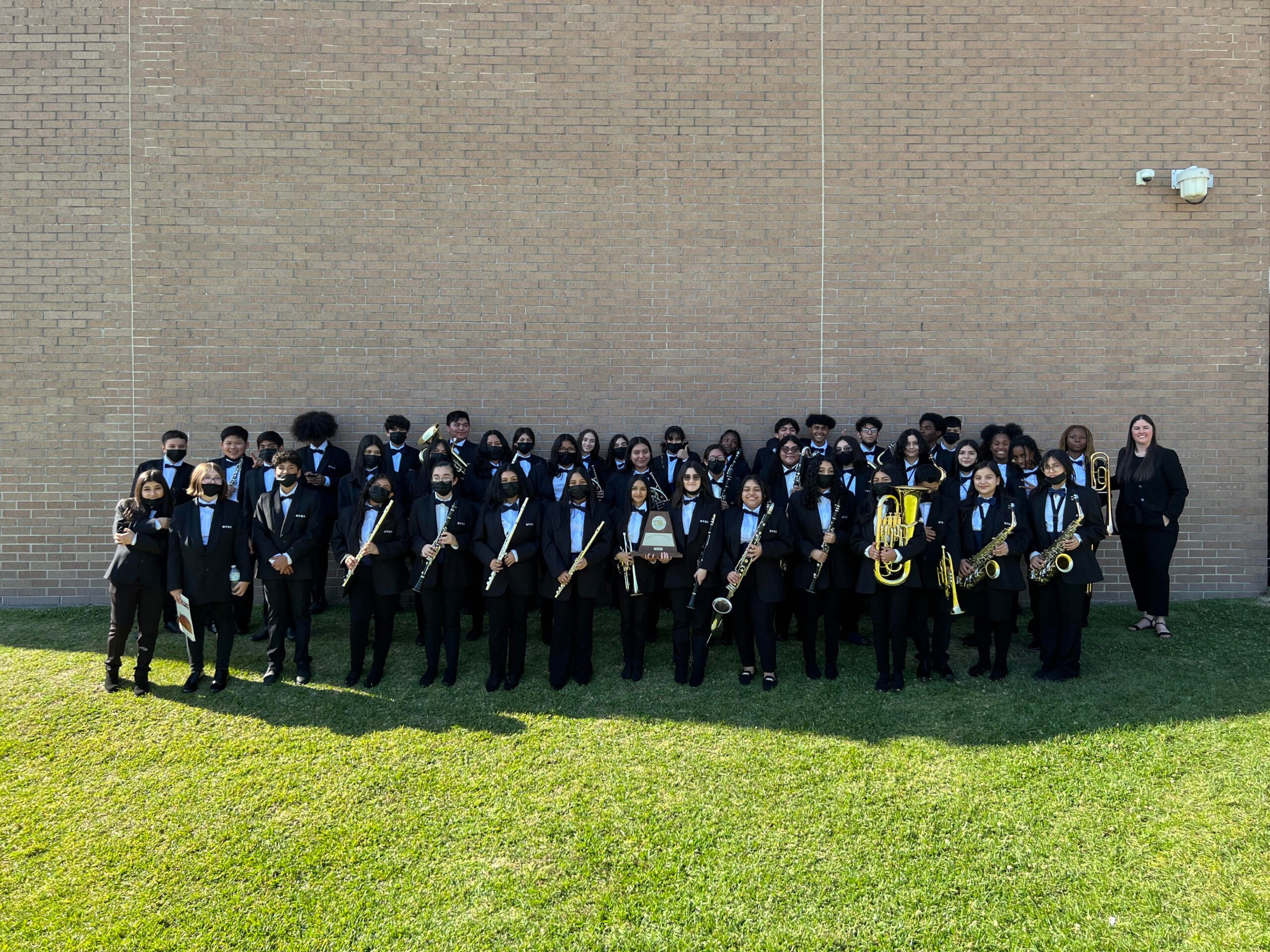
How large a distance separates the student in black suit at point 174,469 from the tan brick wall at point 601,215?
1.07 metres

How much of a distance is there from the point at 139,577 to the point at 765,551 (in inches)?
224

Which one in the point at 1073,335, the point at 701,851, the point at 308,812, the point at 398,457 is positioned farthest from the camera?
the point at 1073,335

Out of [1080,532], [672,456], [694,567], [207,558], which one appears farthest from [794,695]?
[207,558]

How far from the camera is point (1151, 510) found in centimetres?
770

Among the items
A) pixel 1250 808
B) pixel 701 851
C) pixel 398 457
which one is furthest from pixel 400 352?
pixel 1250 808

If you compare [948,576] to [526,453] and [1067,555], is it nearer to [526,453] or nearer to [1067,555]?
[1067,555]

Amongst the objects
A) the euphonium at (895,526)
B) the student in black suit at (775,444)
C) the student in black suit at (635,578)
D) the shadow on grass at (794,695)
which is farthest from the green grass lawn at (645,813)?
the student in black suit at (775,444)

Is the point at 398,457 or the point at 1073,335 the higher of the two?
the point at 1073,335

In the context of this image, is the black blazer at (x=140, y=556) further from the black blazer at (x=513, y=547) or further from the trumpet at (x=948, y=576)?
the trumpet at (x=948, y=576)

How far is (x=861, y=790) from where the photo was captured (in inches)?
195

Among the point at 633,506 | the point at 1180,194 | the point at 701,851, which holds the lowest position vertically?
the point at 701,851

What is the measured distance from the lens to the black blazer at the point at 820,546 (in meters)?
6.84

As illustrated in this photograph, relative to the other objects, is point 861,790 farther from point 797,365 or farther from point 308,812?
point 797,365

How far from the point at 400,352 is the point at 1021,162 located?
321 inches
